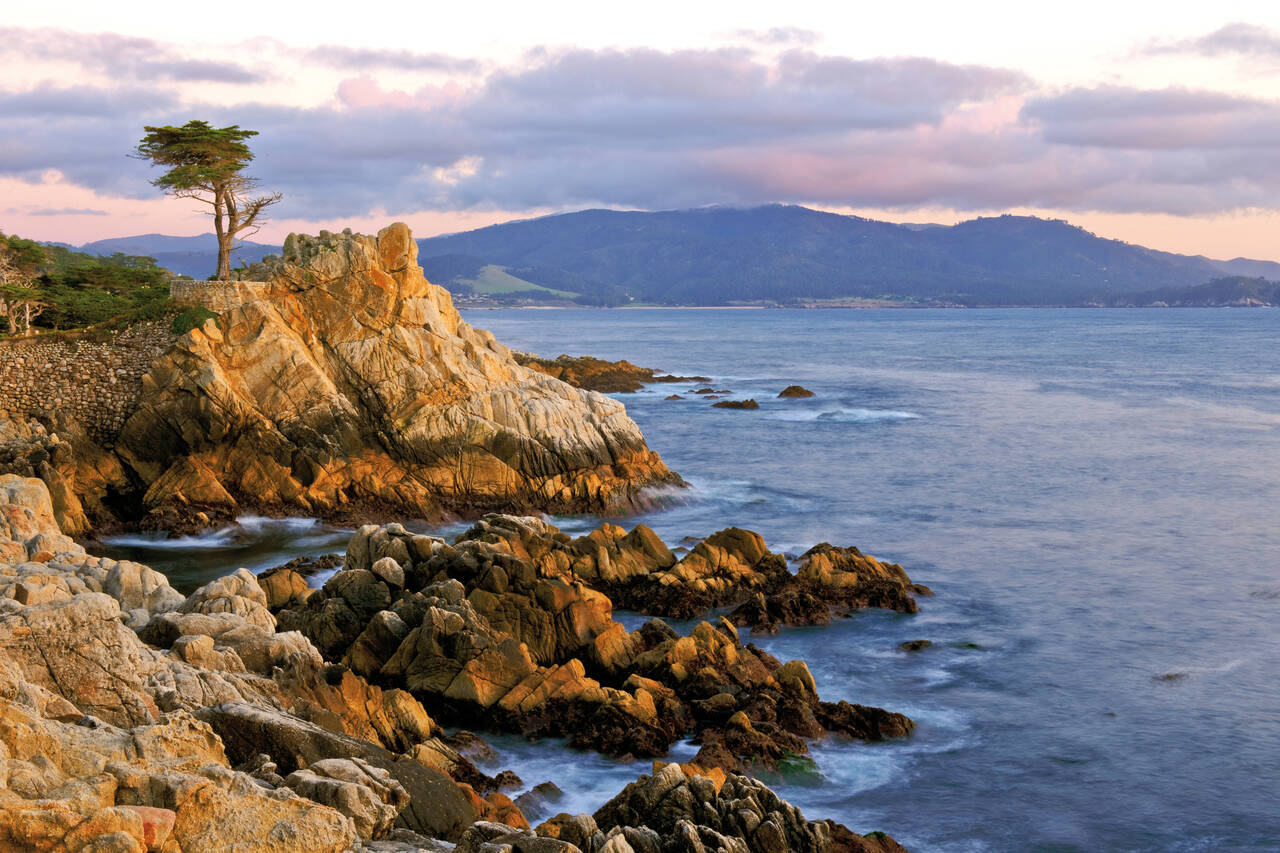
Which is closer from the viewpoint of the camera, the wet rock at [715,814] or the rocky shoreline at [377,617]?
the rocky shoreline at [377,617]

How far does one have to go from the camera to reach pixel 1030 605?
103ft

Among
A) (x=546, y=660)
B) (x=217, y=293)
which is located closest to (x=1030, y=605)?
(x=546, y=660)

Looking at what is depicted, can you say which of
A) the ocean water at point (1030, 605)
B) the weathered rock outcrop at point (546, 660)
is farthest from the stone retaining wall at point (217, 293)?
the weathered rock outcrop at point (546, 660)

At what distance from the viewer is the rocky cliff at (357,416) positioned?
1499 inches

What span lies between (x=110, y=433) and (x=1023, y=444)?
4605 centimetres

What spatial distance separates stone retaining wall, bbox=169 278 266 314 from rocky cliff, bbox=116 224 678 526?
357mm

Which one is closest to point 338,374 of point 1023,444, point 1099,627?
point 1099,627

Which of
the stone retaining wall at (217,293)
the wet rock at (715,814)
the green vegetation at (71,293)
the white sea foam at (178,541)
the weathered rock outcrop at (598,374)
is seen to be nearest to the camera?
the wet rock at (715,814)

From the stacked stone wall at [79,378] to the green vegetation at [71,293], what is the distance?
204cm

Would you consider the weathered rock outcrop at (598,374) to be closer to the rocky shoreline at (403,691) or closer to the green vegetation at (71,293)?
the green vegetation at (71,293)

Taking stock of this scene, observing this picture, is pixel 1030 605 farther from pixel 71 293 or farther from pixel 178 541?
pixel 71 293

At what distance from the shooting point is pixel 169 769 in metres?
11.2

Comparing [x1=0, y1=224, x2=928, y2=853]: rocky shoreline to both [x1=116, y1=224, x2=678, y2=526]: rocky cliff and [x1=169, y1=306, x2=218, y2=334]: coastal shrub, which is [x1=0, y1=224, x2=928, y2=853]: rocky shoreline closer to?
[x1=116, y1=224, x2=678, y2=526]: rocky cliff

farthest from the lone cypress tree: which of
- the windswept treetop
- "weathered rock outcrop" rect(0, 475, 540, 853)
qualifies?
"weathered rock outcrop" rect(0, 475, 540, 853)
